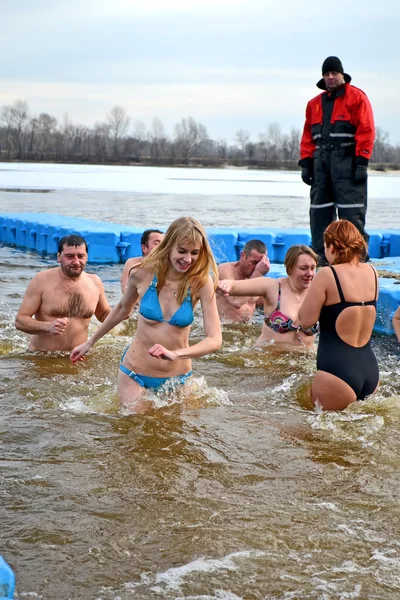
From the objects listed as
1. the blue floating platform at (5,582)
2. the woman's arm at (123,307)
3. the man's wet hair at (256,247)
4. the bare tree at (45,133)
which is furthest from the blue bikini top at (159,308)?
the bare tree at (45,133)

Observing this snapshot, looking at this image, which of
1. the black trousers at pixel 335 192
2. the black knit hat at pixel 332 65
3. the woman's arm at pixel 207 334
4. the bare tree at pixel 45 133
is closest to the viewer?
the woman's arm at pixel 207 334

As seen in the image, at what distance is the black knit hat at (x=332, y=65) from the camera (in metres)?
8.96

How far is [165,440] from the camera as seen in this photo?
4391mm

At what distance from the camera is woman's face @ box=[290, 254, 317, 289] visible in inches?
236

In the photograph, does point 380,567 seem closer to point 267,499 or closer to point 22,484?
point 267,499

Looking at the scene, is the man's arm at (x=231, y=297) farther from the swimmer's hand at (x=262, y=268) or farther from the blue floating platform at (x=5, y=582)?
the blue floating platform at (x=5, y=582)

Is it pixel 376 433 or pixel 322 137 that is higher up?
pixel 322 137

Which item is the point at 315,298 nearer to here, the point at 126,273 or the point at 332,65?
the point at 126,273

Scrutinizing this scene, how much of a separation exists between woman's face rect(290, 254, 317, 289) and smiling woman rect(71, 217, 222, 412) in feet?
5.15

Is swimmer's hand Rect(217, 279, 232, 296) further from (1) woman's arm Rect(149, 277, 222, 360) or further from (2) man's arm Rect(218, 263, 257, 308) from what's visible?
(2) man's arm Rect(218, 263, 257, 308)

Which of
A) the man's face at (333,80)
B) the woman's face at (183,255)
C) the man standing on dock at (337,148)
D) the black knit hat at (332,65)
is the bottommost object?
the woman's face at (183,255)

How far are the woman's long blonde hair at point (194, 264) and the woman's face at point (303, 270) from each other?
5.11 feet

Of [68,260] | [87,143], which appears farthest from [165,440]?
[87,143]

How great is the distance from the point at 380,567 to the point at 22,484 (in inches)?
64.7
